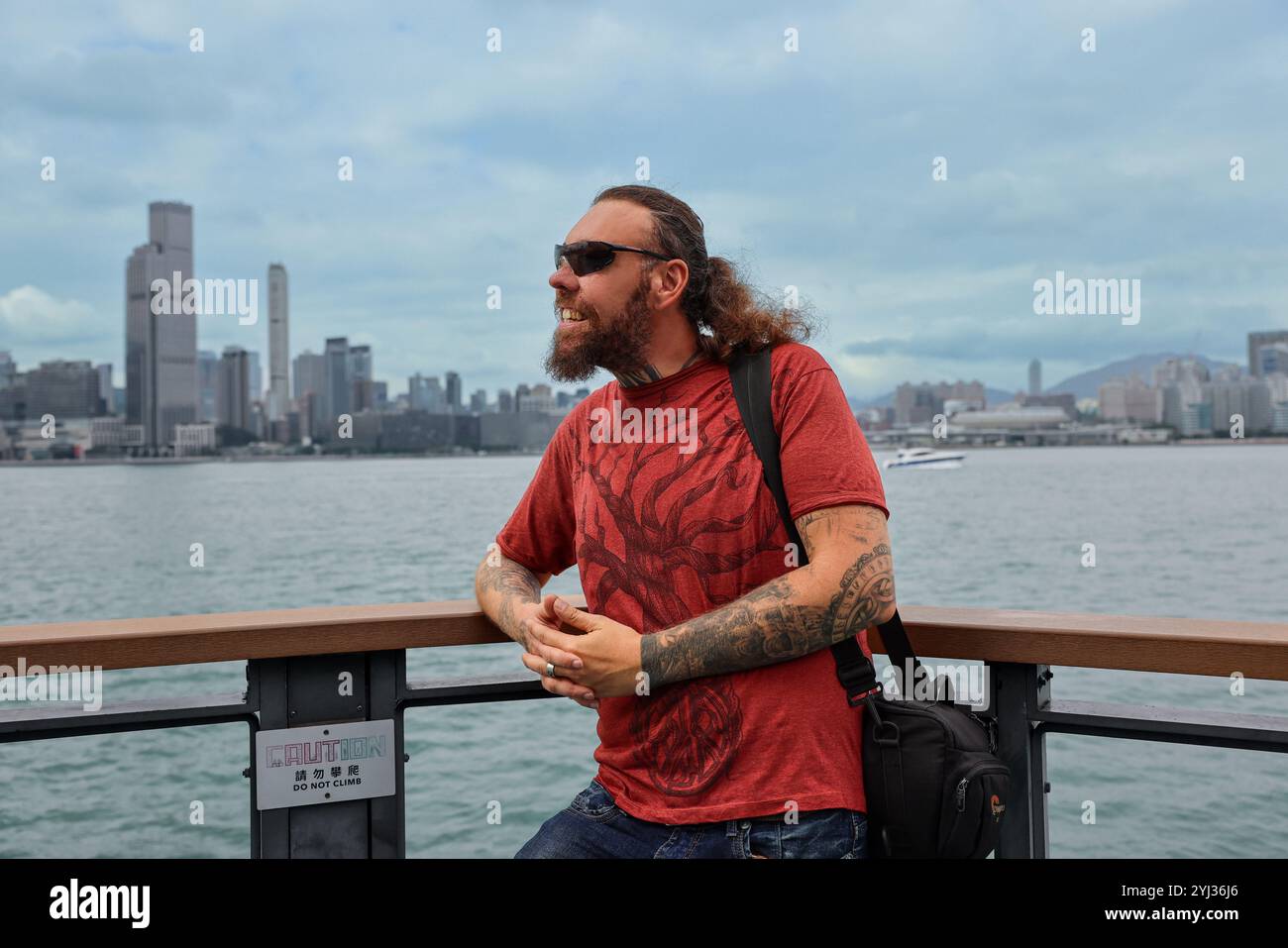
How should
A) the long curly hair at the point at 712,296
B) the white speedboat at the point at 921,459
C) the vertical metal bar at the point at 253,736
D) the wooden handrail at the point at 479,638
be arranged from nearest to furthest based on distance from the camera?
the wooden handrail at the point at 479,638, the long curly hair at the point at 712,296, the vertical metal bar at the point at 253,736, the white speedboat at the point at 921,459

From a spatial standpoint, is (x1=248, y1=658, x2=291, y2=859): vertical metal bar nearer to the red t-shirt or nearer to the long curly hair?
the red t-shirt

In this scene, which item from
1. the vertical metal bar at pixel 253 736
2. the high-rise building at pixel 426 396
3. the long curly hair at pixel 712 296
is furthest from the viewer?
the high-rise building at pixel 426 396

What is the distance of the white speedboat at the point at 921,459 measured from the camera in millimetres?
73125

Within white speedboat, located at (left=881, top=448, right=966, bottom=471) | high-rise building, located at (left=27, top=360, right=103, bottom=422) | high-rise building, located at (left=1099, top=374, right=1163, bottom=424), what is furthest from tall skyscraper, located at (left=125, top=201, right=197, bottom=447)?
white speedboat, located at (left=881, top=448, right=966, bottom=471)

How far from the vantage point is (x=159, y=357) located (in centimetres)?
4544

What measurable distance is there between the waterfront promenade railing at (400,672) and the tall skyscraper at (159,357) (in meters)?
43.8

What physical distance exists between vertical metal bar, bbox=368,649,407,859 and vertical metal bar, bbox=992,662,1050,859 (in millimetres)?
1217

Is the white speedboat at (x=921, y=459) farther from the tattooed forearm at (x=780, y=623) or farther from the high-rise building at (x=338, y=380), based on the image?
the tattooed forearm at (x=780, y=623)

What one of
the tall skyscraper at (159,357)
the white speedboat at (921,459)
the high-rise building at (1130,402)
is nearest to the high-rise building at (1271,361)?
the high-rise building at (1130,402)

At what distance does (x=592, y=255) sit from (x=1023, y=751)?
128 centimetres
